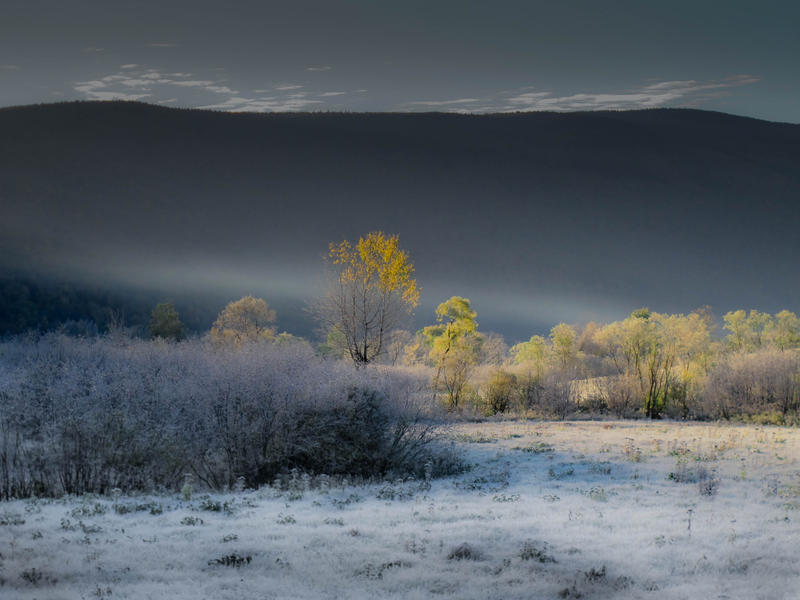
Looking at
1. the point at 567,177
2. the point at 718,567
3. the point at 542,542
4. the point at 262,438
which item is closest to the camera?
the point at 718,567

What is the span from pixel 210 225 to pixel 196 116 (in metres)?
38.2

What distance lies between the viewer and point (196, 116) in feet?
563

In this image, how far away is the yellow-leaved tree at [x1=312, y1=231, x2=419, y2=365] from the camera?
42188 mm

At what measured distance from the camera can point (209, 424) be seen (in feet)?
55.5

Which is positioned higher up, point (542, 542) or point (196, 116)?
point (196, 116)

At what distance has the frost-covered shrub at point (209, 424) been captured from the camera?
15883mm

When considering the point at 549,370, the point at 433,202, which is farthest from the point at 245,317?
the point at 433,202

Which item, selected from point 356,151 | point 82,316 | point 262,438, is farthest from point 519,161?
point 262,438

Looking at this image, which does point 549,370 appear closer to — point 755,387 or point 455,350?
point 455,350

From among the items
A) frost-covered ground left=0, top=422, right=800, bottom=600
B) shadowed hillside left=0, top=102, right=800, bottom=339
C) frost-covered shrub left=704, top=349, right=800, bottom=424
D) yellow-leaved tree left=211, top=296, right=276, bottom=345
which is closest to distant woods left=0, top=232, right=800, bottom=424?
frost-covered shrub left=704, top=349, right=800, bottom=424

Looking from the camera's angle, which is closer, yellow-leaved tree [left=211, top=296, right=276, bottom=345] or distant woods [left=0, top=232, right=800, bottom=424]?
distant woods [left=0, top=232, right=800, bottom=424]

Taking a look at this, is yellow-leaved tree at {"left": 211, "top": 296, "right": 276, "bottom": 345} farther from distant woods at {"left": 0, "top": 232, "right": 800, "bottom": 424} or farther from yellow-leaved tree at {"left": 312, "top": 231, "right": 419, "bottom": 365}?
yellow-leaved tree at {"left": 312, "top": 231, "right": 419, "bottom": 365}

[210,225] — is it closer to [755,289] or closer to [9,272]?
[9,272]

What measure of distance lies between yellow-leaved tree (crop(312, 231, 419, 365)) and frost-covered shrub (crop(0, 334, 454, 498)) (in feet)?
75.5
